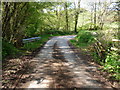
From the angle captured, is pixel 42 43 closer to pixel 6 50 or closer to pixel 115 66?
pixel 6 50

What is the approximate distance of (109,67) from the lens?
7309mm

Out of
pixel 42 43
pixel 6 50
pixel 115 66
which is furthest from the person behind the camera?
pixel 42 43

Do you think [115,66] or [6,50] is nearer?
[115,66]

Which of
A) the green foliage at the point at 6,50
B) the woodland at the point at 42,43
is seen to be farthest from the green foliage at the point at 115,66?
the green foliage at the point at 6,50

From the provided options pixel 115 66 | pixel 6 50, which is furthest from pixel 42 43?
pixel 115 66

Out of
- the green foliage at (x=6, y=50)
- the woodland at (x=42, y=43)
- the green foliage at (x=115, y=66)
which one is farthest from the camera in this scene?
the green foliage at (x=6, y=50)

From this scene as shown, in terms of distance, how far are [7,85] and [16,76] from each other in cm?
94

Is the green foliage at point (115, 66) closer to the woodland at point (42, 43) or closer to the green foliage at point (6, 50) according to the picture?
the woodland at point (42, 43)

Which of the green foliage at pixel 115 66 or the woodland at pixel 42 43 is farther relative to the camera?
the woodland at pixel 42 43

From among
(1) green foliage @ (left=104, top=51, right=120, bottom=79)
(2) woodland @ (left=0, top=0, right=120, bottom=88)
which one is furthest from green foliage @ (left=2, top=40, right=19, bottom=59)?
(1) green foliage @ (left=104, top=51, right=120, bottom=79)

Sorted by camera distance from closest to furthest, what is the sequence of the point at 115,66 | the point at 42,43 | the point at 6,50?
the point at 115,66 < the point at 6,50 < the point at 42,43

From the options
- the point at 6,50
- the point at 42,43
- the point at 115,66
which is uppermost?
the point at 6,50

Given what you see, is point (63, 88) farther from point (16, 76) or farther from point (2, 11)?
point (2, 11)

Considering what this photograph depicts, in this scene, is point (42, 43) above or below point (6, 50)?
below
